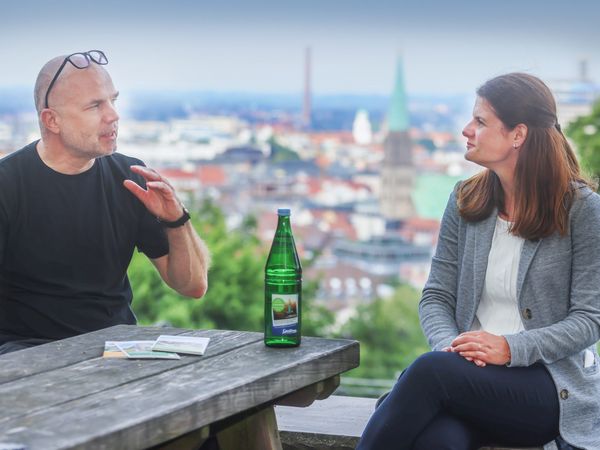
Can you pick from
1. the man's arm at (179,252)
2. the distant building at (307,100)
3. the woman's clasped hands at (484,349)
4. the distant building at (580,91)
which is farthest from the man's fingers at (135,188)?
the distant building at (307,100)

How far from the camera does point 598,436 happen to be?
205 centimetres

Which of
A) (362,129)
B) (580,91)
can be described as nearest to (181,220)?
(580,91)

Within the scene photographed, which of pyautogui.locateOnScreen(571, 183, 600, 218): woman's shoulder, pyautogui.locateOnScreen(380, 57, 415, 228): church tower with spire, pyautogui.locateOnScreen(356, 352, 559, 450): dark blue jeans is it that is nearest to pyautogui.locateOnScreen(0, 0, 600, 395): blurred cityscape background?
pyautogui.locateOnScreen(380, 57, 415, 228): church tower with spire

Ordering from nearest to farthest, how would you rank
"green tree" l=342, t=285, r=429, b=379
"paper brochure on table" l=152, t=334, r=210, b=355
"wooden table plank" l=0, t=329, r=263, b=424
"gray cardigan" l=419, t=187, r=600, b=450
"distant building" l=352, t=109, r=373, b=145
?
"wooden table plank" l=0, t=329, r=263, b=424 < "paper brochure on table" l=152, t=334, r=210, b=355 < "gray cardigan" l=419, t=187, r=600, b=450 < "green tree" l=342, t=285, r=429, b=379 < "distant building" l=352, t=109, r=373, b=145

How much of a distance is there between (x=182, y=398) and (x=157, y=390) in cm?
6

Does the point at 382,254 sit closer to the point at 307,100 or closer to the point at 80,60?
the point at 307,100

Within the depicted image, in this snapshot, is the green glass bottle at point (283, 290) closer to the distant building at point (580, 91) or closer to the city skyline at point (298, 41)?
the distant building at point (580, 91)

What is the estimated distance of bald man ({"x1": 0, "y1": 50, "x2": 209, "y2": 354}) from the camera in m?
2.36

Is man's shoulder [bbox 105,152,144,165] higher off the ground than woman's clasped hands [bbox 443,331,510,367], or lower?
higher

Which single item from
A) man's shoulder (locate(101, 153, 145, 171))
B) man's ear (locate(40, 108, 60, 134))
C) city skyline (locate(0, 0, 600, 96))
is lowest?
man's shoulder (locate(101, 153, 145, 171))

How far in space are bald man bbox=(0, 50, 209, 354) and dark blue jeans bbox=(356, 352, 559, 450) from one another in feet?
2.23

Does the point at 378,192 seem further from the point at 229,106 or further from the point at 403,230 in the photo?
the point at 229,106

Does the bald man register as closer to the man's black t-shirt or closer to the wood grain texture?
the man's black t-shirt

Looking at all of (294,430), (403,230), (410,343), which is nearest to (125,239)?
(294,430)
